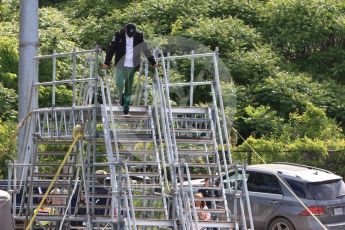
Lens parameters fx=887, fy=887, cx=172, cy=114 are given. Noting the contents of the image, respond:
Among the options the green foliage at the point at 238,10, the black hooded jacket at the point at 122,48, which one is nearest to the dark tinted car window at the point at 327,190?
the black hooded jacket at the point at 122,48

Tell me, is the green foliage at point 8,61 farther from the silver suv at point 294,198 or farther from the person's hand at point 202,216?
the person's hand at point 202,216

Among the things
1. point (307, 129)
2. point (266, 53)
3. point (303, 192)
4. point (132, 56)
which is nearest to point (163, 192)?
point (132, 56)

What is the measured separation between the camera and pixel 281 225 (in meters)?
17.6

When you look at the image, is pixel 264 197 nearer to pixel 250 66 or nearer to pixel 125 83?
pixel 125 83

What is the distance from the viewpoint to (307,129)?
2530 cm

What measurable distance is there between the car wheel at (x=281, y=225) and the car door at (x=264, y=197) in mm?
167

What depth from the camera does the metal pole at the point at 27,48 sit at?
1503 centimetres

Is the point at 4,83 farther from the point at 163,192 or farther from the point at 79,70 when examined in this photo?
the point at 163,192

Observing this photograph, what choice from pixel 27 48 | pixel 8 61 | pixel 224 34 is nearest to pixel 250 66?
pixel 224 34

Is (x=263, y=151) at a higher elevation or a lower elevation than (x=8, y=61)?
lower

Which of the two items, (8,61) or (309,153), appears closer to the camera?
(309,153)

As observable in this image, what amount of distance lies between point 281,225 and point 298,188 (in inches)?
31.9

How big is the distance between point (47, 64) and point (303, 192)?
11.0 metres

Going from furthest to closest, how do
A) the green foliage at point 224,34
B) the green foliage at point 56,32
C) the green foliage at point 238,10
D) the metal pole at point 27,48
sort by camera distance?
1. the green foliage at point 238,10
2. the green foliage at point 224,34
3. the green foliage at point 56,32
4. the metal pole at point 27,48
